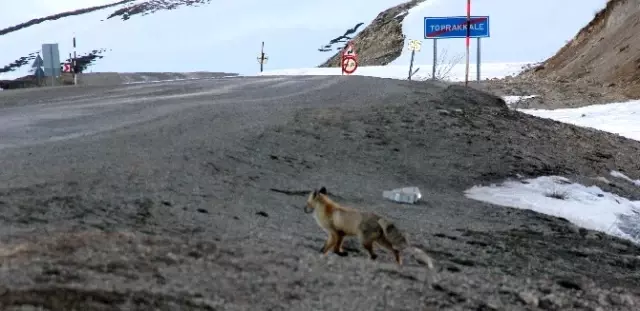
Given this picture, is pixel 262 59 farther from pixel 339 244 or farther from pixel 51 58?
pixel 339 244

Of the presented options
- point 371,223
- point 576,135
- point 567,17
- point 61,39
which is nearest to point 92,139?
point 371,223

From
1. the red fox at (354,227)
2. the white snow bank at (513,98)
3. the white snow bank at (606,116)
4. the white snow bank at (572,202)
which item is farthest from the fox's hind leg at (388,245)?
the white snow bank at (513,98)

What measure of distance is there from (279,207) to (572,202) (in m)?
3.82

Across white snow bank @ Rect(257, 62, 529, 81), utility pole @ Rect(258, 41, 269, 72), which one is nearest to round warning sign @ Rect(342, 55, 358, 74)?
white snow bank @ Rect(257, 62, 529, 81)

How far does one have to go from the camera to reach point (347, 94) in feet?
47.5

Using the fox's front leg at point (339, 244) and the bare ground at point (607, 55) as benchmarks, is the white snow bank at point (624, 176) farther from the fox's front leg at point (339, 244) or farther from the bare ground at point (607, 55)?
the bare ground at point (607, 55)

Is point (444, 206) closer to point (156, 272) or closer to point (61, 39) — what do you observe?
point (156, 272)

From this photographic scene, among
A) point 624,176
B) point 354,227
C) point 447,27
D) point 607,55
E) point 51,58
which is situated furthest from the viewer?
point 51,58

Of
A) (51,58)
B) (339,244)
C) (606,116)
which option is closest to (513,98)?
(606,116)

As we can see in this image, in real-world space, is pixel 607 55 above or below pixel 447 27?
below

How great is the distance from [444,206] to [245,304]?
4.33 meters

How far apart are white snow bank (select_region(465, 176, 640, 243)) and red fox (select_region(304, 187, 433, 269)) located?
12.3 ft

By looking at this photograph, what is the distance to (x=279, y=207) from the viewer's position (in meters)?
6.89

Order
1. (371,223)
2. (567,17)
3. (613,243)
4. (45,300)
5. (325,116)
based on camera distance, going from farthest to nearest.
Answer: (567,17) < (325,116) < (613,243) < (371,223) < (45,300)
